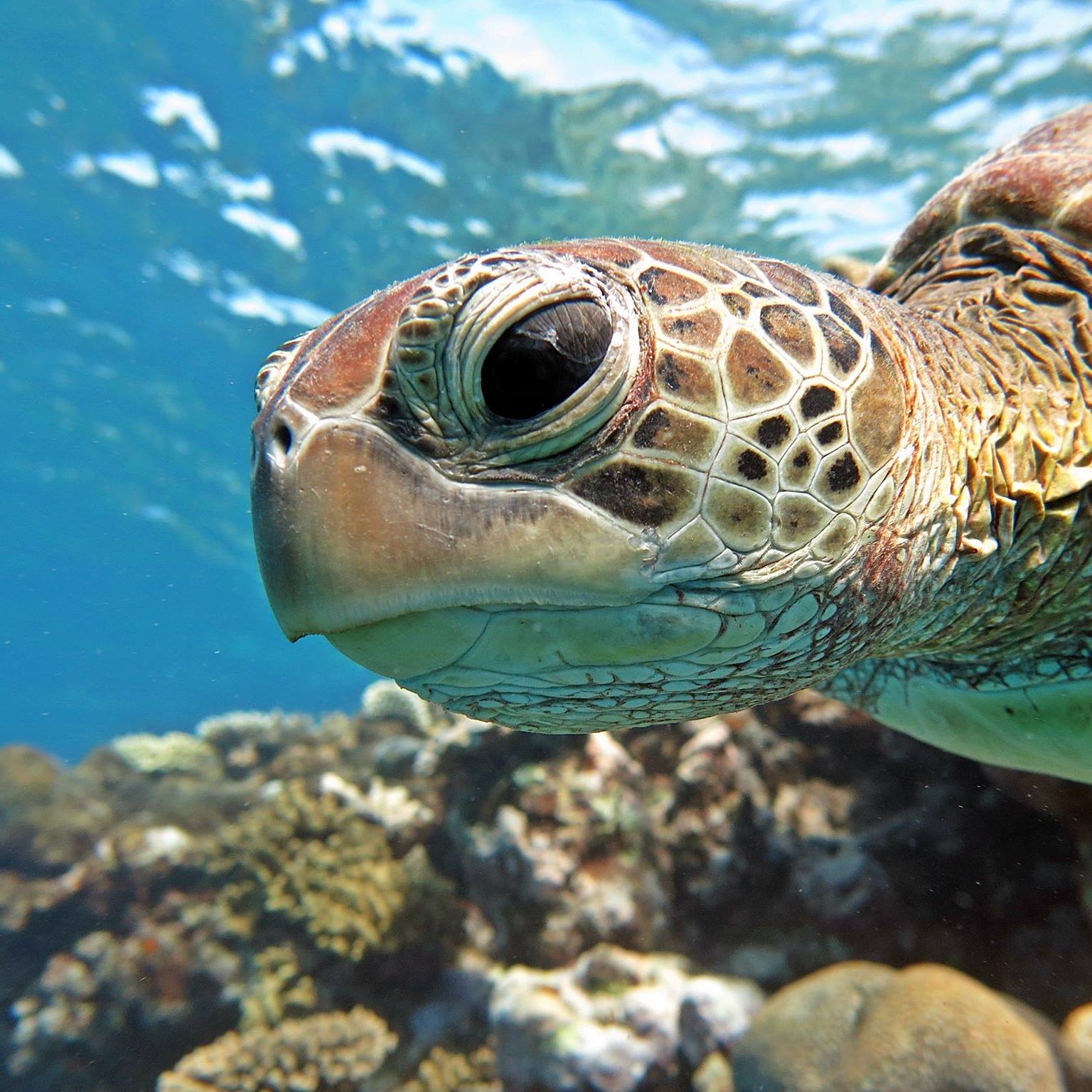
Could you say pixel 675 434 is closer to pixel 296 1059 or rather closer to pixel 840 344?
pixel 840 344

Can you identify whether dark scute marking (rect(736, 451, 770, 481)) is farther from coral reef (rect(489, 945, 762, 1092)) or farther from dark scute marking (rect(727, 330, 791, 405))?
coral reef (rect(489, 945, 762, 1092))

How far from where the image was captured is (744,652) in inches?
49.3

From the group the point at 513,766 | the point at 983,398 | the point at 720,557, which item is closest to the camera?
the point at 720,557

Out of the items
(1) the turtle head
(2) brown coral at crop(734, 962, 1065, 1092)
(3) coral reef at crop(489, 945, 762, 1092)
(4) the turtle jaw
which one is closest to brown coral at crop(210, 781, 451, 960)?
(3) coral reef at crop(489, 945, 762, 1092)

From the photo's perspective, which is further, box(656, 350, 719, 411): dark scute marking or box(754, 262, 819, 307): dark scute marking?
box(754, 262, 819, 307): dark scute marking

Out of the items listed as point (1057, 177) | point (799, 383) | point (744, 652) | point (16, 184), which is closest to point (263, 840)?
point (744, 652)

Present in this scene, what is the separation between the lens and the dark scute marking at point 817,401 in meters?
1.17

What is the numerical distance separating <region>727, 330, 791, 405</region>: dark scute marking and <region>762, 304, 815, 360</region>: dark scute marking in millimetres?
44

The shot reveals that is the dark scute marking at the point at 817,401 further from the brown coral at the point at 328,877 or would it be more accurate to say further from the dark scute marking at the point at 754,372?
the brown coral at the point at 328,877

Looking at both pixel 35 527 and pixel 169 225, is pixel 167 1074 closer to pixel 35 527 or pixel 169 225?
pixel 169 225

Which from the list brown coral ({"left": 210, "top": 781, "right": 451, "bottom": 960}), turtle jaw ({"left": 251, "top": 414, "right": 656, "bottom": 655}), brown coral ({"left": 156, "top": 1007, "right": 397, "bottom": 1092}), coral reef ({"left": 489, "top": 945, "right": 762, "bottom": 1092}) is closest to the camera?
turtle jaw ({"left": 251, "top": 414, "right": 656, "bottom": 655})

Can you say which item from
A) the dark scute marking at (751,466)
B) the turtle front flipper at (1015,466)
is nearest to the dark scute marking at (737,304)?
the dark scute marking at (751,466)

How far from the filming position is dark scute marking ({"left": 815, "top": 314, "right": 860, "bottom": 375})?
48.7 inches

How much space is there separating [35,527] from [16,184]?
68.2ft
